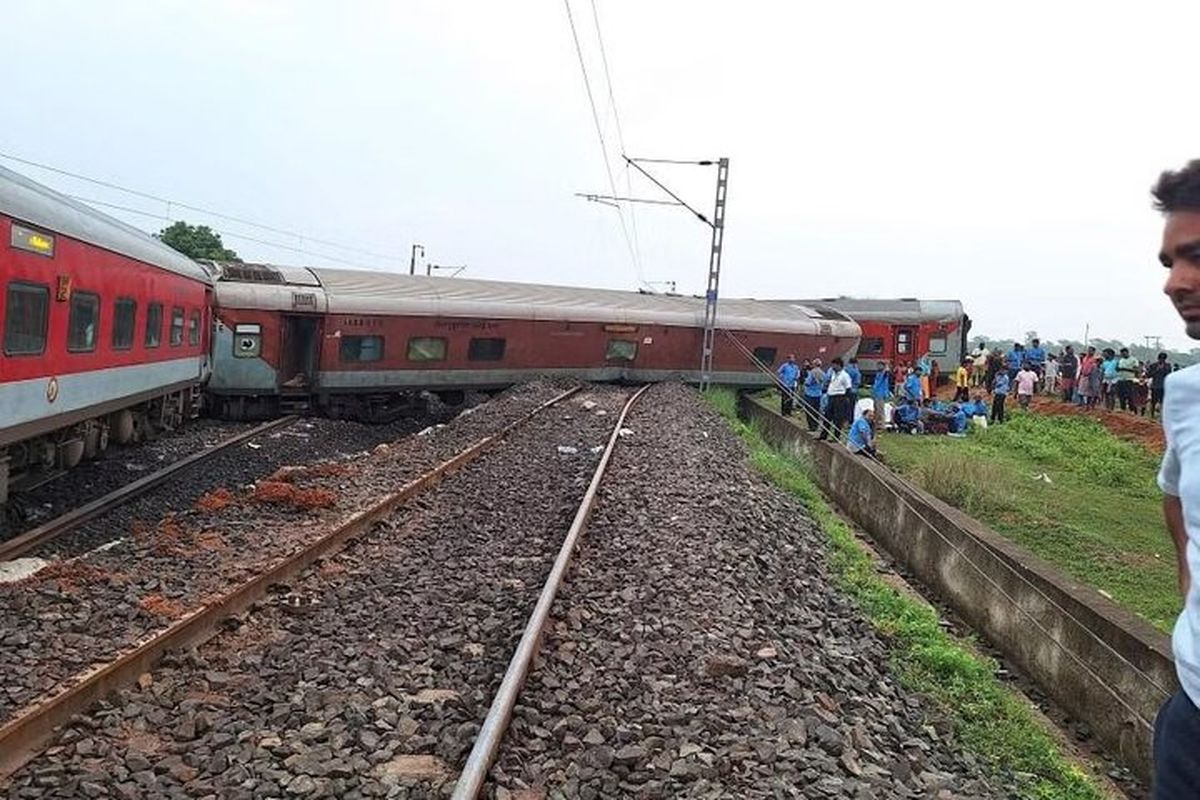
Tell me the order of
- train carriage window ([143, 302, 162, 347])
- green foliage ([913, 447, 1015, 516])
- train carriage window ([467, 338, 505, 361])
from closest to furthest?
train carriage window ([143, 302, 162, 347]) < green foliage ([913, 447, 1015, 516]) < train carriage window ([467, 338, 505, 361])

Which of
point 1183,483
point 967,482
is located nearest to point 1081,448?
point 967,482

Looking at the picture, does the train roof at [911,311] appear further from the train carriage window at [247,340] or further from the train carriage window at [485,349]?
the train carriage window at [247,340]

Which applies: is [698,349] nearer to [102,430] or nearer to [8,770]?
[102,430]

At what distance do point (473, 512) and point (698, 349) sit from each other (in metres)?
19.2

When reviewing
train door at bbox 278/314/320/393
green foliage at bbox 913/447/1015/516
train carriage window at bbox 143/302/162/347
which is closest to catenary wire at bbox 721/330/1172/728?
green foliage at bbox 913/447/1015/516

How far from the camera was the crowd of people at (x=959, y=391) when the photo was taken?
18516mm

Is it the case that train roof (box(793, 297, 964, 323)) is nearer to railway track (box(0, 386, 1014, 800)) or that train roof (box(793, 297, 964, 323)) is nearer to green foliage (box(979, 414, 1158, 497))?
green foliage (box(979, 414, 1158, 497))

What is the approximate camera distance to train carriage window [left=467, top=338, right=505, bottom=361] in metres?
22.4

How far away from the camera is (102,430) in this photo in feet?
39.6

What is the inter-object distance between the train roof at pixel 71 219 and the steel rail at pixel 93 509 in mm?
2623

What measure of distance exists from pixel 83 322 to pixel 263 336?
908cm

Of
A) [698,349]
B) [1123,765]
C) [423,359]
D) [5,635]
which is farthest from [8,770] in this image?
[698,349]

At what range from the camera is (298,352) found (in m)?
19.7

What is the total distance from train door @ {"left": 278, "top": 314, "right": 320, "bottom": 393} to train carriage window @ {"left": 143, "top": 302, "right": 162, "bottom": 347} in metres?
5.32
